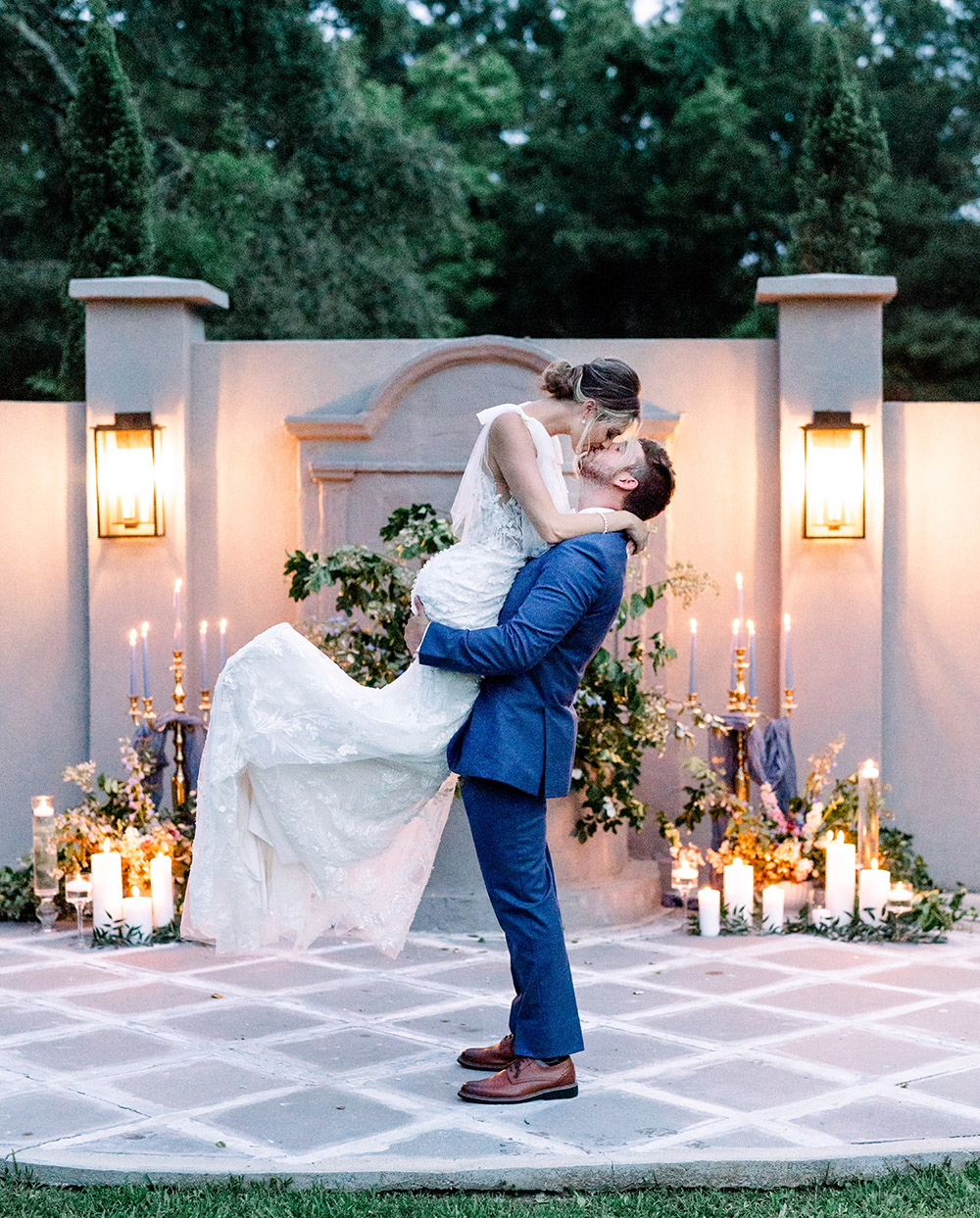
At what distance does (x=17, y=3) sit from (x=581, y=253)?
7.66m

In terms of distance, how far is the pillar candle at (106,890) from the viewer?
19.4 ft

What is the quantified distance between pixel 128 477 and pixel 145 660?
93cm

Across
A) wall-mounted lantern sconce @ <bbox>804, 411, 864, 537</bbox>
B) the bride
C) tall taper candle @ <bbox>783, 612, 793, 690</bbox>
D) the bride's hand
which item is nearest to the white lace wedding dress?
the bride

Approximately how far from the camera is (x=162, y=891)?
5.94m

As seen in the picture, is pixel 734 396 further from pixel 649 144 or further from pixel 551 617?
pixel 649 144

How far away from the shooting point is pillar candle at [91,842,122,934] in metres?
5.90

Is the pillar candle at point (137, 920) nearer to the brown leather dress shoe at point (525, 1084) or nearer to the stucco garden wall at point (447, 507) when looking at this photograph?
the stucco garden wall at point (447, 507)

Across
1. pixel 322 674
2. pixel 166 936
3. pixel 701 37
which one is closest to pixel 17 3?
pixel 701 37

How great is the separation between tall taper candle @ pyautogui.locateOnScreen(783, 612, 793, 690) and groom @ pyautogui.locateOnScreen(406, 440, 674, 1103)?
284 cm

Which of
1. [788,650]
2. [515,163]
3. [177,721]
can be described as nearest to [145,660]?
[177,721]

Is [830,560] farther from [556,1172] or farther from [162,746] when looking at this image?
[556,1172]

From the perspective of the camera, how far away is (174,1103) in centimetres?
389

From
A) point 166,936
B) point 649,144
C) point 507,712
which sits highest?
point 649,144

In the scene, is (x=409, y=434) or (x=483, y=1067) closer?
(x=483, y=1067)
